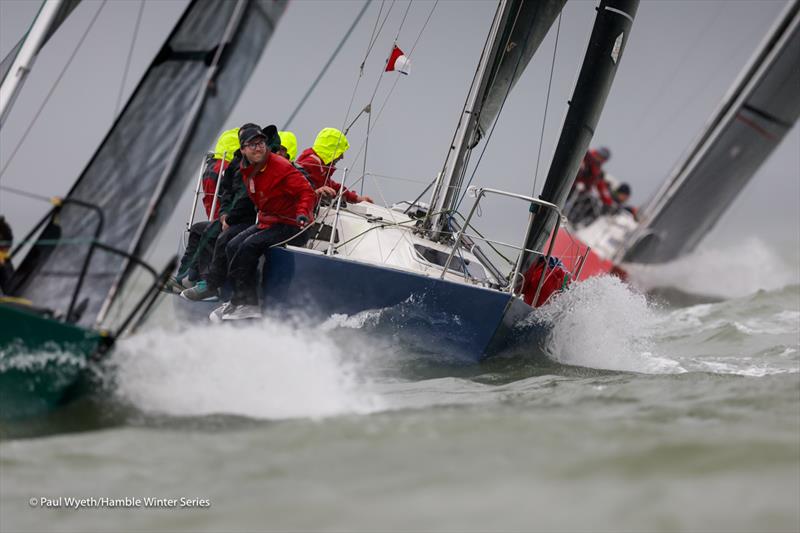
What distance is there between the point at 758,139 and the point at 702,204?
1173mm

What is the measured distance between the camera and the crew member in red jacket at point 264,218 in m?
6.86

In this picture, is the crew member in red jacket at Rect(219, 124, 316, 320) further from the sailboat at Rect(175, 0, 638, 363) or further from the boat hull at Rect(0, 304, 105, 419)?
the boat hull at Rect(0, 304, 105, 419)

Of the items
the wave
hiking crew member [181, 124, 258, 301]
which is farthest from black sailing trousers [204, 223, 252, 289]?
the wave

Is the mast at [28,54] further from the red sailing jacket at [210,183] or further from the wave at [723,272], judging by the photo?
the wave at [723,272]

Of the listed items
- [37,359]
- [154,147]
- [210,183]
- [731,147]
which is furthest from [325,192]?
[731,147]

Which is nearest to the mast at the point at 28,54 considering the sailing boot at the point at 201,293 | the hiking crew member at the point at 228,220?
the hiking crew member at the point at 228,220

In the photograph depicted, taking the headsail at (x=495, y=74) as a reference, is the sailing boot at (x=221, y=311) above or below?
below

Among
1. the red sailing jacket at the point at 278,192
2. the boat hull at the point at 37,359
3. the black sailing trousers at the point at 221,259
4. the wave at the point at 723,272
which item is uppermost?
the wave at the point at 723,272

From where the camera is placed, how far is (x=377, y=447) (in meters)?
3.82

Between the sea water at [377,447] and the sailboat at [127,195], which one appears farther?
the sailboat at [127,195]

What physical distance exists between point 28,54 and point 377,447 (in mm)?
3073

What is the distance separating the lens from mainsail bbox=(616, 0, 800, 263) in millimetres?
10888

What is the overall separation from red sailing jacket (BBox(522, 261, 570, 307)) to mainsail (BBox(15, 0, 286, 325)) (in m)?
3.42

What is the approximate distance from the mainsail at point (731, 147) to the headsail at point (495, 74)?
128 inches
